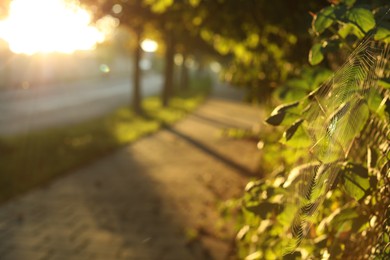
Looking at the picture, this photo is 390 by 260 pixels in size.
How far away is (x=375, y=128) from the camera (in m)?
2.27

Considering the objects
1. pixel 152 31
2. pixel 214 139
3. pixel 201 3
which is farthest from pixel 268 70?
pixel 214 139

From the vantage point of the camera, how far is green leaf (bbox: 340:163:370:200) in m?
1.74

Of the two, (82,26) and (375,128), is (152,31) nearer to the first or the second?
(82,26)

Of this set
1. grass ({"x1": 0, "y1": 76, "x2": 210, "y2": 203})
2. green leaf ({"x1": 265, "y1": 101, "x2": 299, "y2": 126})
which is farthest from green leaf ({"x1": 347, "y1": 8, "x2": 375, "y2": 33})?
grass ({"x1": 0, "y1": 76, "x2": 210, "y2": 203})

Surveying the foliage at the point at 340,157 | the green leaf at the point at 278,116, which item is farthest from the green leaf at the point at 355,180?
the green leaf at the point at 278,116

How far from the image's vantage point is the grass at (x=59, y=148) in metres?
8.02

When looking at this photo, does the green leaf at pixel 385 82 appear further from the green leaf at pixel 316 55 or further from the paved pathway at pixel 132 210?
the paved pathway at pixel 132 210

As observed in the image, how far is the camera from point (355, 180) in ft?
5.79

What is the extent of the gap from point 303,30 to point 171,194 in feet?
12.5

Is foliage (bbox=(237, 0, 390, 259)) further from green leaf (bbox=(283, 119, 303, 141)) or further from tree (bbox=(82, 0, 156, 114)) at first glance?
tree (bbox=(82, 0, 156, 114))

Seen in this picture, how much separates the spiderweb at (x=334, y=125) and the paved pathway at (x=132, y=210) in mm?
1893

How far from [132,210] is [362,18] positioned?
497 centimetres

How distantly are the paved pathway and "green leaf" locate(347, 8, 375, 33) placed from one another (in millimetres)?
2138

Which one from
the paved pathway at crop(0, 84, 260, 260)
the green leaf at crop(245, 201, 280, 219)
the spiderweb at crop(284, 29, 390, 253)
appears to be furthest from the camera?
the paved pathway at crop(0, 84, 260, 260)
